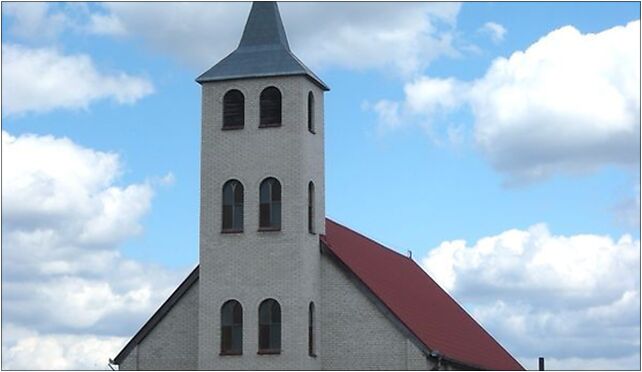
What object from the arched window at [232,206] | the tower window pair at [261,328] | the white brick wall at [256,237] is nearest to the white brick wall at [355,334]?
the white brick wall at [256,237]

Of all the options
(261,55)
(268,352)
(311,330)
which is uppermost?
(261,55)

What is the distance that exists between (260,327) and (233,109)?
22.8 feet

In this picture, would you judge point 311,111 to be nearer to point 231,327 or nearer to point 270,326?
point 270,326

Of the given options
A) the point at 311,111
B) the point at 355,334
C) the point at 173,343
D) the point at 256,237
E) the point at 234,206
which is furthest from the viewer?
the point at 173,343

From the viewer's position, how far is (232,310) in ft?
130

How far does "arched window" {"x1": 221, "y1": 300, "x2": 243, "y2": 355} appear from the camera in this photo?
39.4 m

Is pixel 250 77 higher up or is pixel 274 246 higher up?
pixel 250 77

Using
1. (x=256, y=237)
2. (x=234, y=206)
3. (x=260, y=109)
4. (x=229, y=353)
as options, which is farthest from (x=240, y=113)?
(x=229, y=353)

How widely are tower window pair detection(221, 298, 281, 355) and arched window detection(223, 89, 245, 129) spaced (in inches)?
221

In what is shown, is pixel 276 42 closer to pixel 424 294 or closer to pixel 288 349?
pixel 288 349

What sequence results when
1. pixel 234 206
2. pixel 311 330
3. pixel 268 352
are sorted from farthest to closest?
1. pixel 234 206
2. pixel 311 330
3. pixel 268 352

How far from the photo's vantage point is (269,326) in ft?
129

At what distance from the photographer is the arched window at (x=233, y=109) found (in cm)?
4016

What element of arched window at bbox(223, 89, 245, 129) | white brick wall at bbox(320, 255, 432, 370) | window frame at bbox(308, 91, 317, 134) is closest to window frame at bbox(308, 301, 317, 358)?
white brick wall at bbox(320, 255, 432, 370)
